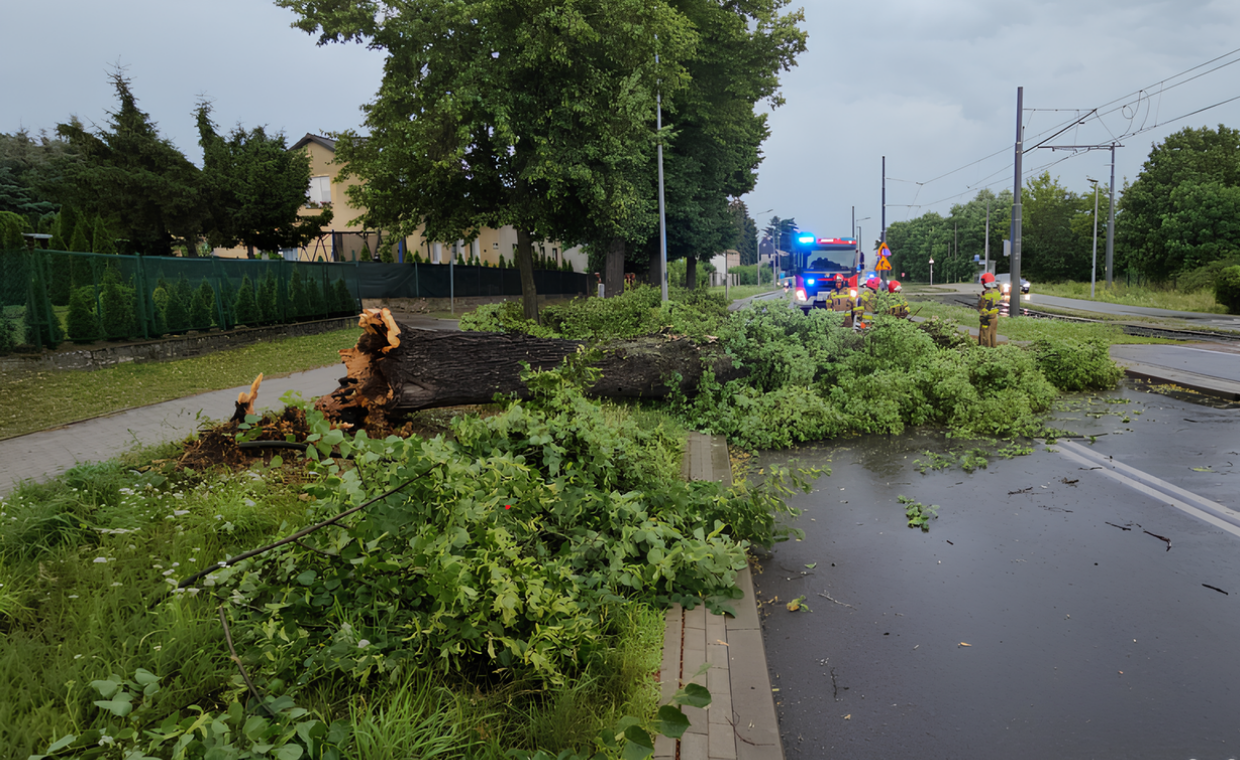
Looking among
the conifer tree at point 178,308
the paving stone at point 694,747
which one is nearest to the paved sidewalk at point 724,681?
the paving stone at point 694,747

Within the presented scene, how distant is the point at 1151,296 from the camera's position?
132 feet

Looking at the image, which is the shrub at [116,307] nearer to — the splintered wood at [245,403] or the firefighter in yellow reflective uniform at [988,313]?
the splintered wood at [245,403]

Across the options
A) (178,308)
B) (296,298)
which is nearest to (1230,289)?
(296,298)

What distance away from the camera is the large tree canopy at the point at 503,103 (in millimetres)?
17875

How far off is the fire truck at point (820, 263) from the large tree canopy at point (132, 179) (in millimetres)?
22499

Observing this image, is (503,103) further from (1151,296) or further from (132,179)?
(1151,296)

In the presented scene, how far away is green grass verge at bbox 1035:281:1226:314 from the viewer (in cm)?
3300

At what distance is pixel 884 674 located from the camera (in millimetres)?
3336

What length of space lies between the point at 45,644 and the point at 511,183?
61.8 ft

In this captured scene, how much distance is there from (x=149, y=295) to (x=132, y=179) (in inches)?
577

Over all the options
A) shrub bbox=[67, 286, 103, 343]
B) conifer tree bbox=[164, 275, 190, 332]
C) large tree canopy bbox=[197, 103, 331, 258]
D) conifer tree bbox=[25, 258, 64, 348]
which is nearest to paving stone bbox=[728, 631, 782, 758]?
conifer tree bbox=[25, 258, 64, 348]

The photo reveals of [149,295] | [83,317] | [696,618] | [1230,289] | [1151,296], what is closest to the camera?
[696,618]

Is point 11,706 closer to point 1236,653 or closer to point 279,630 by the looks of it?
point 279,630

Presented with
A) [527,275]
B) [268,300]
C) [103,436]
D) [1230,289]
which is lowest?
[103,436]
